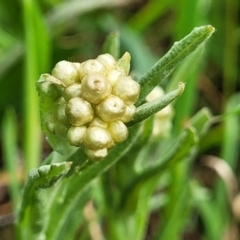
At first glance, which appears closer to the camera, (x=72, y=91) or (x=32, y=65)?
(x=72, y=91)

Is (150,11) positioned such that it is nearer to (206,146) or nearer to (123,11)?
(123,11)

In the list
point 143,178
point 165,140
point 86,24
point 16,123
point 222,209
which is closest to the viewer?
point 143,178

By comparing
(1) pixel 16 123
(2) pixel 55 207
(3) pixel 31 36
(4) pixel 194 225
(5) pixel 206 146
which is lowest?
(4) pixel 194 225

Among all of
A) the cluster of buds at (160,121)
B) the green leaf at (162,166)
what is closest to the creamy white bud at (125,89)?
the green leaf at (162,166)

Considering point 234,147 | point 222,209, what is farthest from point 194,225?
point 234,147

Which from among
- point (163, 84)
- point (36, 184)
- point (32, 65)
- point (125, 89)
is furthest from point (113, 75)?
point (163, 84)

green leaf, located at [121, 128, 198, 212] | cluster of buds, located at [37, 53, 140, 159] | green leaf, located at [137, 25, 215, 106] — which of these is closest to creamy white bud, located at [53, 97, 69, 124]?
cluster of buds, located at [37, 53, 140, 159]

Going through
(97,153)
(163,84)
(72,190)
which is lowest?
(163,84)

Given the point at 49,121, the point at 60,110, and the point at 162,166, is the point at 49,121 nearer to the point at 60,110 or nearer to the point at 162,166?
the point at 60,110
